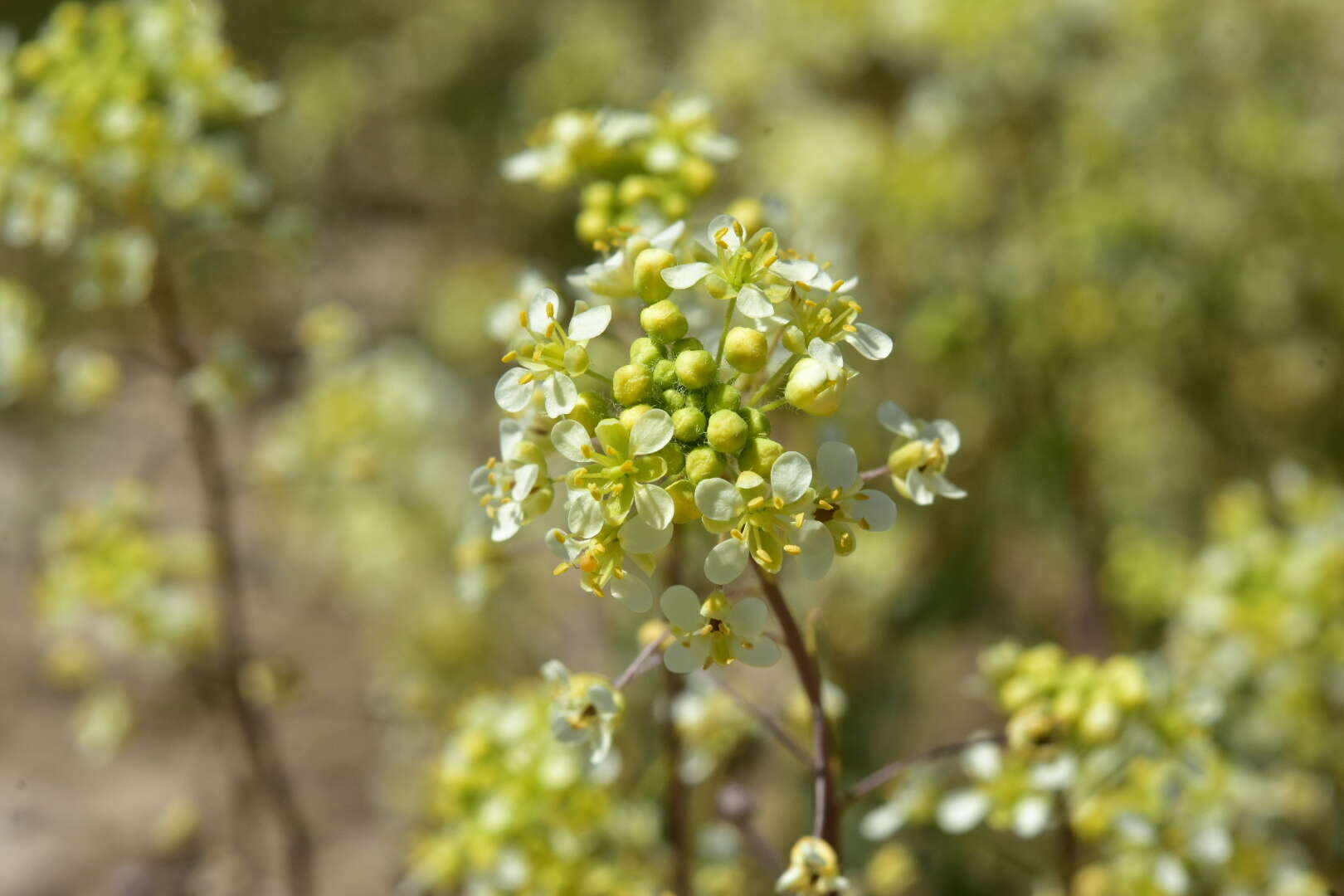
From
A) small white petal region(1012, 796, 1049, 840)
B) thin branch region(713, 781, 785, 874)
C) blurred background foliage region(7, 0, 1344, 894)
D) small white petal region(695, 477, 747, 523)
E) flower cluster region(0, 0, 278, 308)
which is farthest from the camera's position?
blurred background foliage region(7, 0, 1344, 894)

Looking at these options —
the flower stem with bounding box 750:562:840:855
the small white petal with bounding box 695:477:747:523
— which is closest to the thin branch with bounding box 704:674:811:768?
the flower stem with bounding box 750:562:840:855

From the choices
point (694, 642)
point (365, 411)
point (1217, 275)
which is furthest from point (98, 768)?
point (1217, 275)

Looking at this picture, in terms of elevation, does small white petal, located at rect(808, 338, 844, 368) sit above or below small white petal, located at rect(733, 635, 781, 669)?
above

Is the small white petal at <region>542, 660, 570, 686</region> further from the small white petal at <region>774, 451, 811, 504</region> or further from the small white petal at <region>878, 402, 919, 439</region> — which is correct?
the small white petal at <region>878, 402, 919, 439</region>

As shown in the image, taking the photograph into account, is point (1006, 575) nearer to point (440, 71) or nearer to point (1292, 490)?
point (1292, 490)

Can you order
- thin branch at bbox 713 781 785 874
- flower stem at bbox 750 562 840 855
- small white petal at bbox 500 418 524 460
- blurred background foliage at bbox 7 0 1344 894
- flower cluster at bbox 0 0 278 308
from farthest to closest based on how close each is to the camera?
blurred background foliage at bbox 7 0 1344 894, flower cluster at bbox 0 0 278 308, thin branch at bbox 713 781 785 874, small white petal at bbox 500 418 524 460, flower stem at bbox 750 562 840 855

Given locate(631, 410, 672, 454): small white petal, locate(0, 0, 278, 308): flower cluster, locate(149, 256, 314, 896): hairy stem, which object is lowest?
locate(631, 410, 672, 454): small white petal

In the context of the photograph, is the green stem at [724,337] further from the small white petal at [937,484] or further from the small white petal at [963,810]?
the small white petal at [963,810]

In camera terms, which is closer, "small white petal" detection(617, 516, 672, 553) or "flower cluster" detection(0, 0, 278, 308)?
"small white petal" detection(617, 516, 672, 553)
